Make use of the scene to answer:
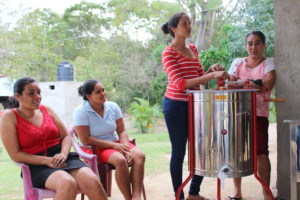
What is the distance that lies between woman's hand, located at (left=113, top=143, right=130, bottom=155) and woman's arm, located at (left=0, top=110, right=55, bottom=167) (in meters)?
0.59

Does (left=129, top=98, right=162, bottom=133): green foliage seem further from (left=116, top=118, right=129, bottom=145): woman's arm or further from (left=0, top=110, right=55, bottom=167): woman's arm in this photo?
(left=0, top=110, right=55, bottom=167): woman's arm

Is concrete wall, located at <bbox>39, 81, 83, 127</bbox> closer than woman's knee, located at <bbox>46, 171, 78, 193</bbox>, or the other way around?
woman's knee, located at <bbox>46, 171, 78, 193</bbox>

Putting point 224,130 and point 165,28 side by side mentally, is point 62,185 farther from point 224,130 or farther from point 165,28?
point 165,28

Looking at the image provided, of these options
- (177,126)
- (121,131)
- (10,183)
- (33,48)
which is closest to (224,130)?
(177,126)

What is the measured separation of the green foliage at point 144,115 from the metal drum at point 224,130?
5.98 m

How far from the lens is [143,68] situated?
9086mm

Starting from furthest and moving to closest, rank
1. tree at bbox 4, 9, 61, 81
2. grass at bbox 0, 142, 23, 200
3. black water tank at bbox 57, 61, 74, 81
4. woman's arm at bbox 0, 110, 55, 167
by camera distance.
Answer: black water tank at bbox 57, 61, 74, 81 → tree at bbox 4, 9, 61, 81 → grass at bbox 0, 142, 23, 200 → woman's arm at bbox 0, 110, 55, 167

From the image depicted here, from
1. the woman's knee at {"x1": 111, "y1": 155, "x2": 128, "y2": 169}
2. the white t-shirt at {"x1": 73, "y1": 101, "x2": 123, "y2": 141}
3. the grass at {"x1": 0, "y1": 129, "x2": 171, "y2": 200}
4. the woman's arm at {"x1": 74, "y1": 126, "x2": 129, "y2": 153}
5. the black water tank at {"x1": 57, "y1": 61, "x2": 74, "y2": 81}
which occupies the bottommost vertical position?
the grass at {"x1": 0, "y1": 129, "x2": 171, "y2": 200}

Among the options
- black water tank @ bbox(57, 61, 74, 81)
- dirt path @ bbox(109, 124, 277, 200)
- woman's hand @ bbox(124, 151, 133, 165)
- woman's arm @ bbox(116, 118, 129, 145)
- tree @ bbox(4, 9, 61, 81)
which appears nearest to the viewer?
woman's hand @ bbox(124, 151, 133, 165)

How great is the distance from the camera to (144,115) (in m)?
8.12

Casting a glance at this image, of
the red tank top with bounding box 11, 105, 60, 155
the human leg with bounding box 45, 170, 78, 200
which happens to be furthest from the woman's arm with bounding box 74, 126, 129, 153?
the human leg with bounding box 45, 170, 78, 200

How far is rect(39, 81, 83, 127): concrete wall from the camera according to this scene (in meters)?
7.97

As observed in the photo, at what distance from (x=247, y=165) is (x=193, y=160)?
37 centimetres

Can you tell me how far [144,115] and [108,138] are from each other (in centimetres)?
541
